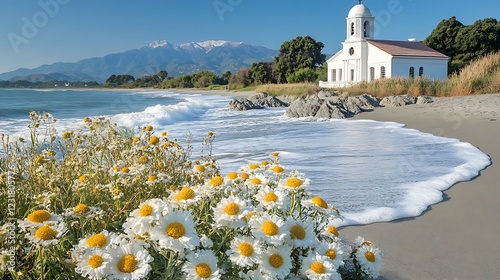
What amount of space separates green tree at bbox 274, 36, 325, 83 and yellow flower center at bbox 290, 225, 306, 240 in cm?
5876

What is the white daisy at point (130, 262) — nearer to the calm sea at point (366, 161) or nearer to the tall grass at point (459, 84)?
the calm sea at point (366, 161)

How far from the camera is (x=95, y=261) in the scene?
1.75m

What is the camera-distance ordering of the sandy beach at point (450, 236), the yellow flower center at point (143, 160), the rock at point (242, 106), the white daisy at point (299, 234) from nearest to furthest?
1. the white daisy at point (299, 234)
2. the sandy beach at point (450, 236)
3. the yellow flower center at point (143, 160)
4. the rock at point (242, 106)

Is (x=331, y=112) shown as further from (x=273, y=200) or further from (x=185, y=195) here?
(x=185, y=195)

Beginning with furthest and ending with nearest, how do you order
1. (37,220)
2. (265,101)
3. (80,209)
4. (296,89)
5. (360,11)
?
1. (360,11)
2. (296,89)
3. (265,101)
4. (80,209)
5. (37,220)

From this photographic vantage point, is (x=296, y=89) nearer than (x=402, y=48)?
Yes

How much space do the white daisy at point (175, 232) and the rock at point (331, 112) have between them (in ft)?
55.1

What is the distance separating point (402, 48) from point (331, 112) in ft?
93.3

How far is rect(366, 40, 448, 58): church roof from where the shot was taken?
41.6m

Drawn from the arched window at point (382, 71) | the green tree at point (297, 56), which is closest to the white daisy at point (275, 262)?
the arched window at point (382, 71)

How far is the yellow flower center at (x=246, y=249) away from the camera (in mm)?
2020

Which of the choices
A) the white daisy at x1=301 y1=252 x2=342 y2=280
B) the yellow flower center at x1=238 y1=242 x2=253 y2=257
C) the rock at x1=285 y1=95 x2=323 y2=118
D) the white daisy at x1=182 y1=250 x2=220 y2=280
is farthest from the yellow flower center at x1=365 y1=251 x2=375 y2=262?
the rock at x1=285 y1=95 x2=323 y2=118

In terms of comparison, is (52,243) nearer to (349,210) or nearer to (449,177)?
(349,210)

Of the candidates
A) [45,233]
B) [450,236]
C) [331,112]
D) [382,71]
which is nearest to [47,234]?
[45,233]
